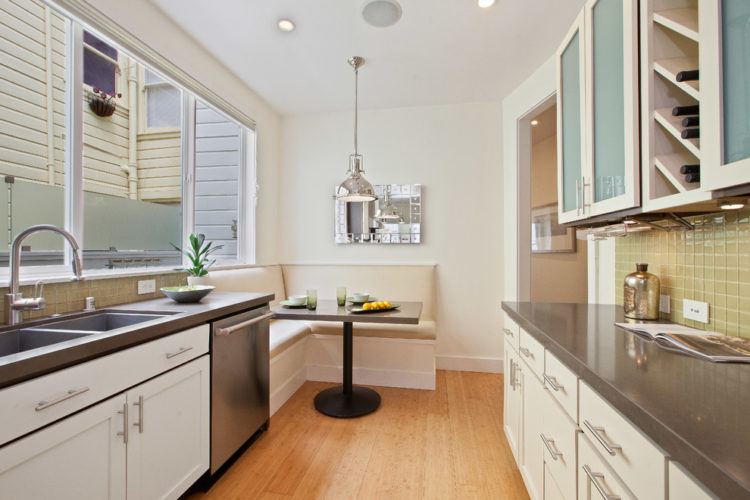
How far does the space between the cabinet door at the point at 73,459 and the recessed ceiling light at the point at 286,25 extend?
2283 mm

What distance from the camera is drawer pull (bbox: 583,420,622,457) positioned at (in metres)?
0.79

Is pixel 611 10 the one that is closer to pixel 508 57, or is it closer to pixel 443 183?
pixel 508 57

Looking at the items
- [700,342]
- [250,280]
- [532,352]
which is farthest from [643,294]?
[250,280]

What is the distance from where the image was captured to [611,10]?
1.34 meters

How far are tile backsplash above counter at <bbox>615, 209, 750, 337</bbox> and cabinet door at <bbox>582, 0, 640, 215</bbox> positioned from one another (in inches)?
12.8

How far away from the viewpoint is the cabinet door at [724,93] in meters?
0.81

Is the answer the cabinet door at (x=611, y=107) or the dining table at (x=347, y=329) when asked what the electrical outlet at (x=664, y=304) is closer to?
the cabinet door at (x=611, y=107)

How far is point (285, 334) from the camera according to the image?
2.78 meters

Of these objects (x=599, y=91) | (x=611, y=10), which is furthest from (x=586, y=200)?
(x=611, y=10)

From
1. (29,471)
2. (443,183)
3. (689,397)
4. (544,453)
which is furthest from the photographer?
(443,183)

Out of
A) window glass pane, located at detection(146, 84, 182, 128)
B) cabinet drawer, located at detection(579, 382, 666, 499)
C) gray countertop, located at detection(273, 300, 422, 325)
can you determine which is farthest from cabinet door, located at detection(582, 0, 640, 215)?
window glass pane, located at detection(146, 84, 182, 128)

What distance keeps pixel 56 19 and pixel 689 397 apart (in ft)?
9.60

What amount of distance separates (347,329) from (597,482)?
191 cm

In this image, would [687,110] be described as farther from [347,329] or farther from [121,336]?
[347,329]
